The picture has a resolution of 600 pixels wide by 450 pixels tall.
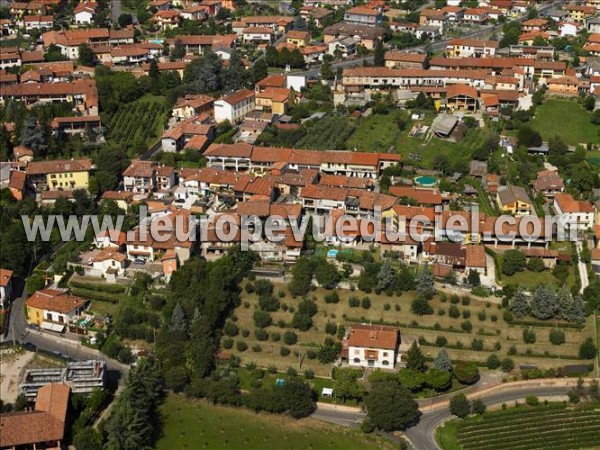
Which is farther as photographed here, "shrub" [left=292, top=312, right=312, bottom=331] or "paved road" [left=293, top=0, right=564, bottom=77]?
"paved road" [left=293, top=0, right=564, bottom=77]

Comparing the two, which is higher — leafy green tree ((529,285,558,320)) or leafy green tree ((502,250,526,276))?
leafy green tree ((502,250,526,276))

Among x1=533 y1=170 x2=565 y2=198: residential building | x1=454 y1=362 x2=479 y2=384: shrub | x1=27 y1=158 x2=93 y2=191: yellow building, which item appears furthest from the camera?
x1=27 y1=158 x2=93 y2=191: yellow building

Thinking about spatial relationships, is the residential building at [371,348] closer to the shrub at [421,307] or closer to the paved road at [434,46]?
the shrub at [421,307]

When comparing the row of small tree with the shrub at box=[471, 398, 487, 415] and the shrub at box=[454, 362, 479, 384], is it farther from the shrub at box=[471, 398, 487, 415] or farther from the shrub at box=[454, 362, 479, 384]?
the shrub at box=[471, 398, 487, 415]

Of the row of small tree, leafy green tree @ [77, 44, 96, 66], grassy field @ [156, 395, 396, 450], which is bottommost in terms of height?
grassy field @ [156, 395, 396, 450]

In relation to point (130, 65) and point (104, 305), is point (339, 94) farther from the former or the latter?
point (104, 305)

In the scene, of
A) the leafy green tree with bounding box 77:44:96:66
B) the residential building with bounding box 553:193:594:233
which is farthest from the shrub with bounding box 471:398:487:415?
the leafy green tree with bounding box 77:44:96:66
